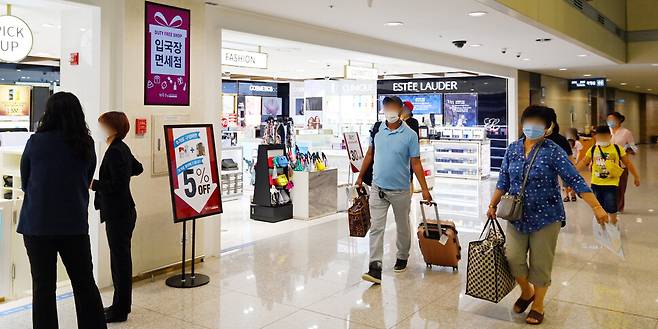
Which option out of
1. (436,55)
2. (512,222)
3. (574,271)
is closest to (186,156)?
(512,222)

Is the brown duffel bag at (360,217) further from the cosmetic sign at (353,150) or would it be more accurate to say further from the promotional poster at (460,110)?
the promotional poster at (460,110)

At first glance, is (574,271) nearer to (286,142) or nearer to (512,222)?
(512,222)

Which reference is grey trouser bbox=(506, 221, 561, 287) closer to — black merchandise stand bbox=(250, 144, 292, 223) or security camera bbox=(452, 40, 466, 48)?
black merchandise stand bbox=(250, 144, 292, 223)

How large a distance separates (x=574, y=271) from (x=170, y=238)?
378cm

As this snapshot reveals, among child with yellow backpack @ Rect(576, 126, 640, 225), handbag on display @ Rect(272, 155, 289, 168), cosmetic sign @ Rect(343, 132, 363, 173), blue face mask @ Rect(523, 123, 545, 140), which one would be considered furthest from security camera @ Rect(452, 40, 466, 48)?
blue face mask @ Rect(523, 123, 545, 140)

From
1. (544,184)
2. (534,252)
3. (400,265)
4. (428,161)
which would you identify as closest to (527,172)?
(544,184)

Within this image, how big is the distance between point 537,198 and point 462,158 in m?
10.1

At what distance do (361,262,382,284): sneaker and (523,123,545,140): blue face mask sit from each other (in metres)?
1.71

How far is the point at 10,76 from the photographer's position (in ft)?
44.6

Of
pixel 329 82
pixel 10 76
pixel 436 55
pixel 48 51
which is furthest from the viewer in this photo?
pixel 329 82

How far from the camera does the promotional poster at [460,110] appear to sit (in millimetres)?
16547

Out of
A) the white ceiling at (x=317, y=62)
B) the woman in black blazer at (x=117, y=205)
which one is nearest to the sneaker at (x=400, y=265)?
the woman in black blazer at (x=117, y=205)

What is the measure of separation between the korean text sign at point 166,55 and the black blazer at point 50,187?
6.15 feet

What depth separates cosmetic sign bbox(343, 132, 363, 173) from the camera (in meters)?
9.02
